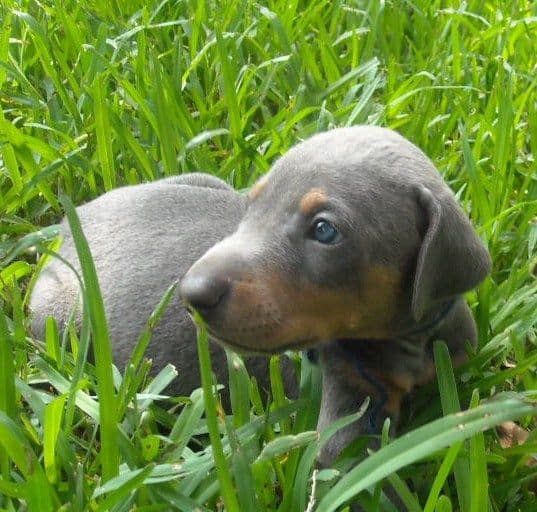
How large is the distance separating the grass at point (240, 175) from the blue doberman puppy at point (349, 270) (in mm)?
155

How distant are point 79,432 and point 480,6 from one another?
12.6 ft

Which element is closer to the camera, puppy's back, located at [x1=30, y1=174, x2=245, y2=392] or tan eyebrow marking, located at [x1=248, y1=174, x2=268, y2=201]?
tan eyebrow marking, located at [x1=248, y1=174, x2=268, y2=201]

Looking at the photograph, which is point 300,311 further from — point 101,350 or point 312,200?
point 101,350

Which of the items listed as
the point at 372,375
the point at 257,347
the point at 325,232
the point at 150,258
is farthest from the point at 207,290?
the point at 150,258

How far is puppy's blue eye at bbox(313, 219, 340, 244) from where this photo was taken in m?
2.64

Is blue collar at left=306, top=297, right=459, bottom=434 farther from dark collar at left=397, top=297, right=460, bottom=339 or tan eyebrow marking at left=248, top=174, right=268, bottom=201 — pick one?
tan eyebrow marking at left=248, top=174, right=268, bottom=201

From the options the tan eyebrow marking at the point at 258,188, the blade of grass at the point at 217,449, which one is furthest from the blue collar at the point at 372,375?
the blade of grass at the point at 217,449

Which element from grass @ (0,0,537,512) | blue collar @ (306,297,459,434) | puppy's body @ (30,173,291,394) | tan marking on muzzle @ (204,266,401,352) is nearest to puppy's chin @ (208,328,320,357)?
tan marking on muzzle @ (204,266,401,352)

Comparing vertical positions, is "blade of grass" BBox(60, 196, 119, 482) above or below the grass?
above

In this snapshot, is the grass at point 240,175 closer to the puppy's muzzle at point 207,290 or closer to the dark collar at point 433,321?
the dark collar at point 433,321

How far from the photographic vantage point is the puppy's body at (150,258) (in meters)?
3.32

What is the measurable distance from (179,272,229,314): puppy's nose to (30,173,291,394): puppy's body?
755 millimetres

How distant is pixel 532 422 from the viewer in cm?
322

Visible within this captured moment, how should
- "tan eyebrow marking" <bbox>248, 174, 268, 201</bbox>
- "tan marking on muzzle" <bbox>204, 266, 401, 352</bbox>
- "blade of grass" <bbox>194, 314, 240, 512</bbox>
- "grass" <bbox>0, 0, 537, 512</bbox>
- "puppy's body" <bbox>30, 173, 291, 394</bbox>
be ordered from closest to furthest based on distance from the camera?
"blade of grass" <bbox>194, 314, 240, 512</bbox> → "grass" <bbox>0, 0, 537, 512</bbox> → "tan marking on muzzle" <bbox>204, 266, 401, 352</bbox> → "tan eyebrow marking" <bbox>248, 174, 268, 201</bbox> → "puppy's body" <bbox>30, 173, 291, 394</bbox>
